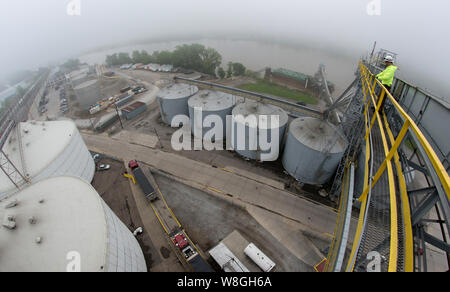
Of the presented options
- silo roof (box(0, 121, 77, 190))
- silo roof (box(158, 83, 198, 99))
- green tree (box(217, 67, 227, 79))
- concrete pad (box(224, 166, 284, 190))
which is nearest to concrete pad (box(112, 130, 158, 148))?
silo roof (box(158, 83, 198, 99))

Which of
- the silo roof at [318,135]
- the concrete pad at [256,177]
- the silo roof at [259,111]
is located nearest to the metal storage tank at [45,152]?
the concrete pad at [256,177]

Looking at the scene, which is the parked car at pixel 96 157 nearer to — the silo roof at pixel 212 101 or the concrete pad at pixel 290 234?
the silo roof at pixel 212 101

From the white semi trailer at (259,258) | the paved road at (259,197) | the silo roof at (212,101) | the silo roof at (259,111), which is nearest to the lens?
the white semi trailer at (259,258)

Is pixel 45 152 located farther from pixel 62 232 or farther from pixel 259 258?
pixel 259 258
